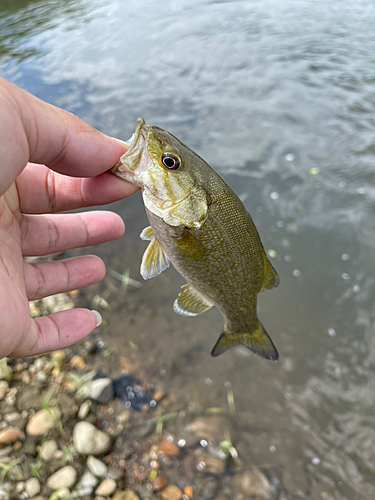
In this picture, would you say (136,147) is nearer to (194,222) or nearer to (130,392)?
(194,222)

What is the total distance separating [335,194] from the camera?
597cm

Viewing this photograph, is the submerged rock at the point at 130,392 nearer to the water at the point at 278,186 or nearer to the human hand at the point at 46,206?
the water at the point at 278,186

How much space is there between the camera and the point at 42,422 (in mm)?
3416

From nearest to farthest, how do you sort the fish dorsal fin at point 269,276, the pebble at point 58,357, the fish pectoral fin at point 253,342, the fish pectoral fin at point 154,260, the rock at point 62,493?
the fish pectoral fin at point 154,260
the fish dorsal fin at point 269,276
the fish pectoral fin at point 253,342
the rock at point 62,493
the pebble at point 58,357

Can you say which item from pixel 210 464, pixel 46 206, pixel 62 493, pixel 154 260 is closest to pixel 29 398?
pixel 62 493

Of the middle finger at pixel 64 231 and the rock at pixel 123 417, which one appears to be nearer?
the middle finger at pixel 64 231

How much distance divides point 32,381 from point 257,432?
2.64 metres

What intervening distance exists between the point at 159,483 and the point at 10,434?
154 centimetres

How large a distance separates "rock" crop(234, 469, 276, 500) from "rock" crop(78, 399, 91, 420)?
1712 mm

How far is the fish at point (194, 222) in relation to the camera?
2.08 meters

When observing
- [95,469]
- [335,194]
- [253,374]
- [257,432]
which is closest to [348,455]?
[257,432]

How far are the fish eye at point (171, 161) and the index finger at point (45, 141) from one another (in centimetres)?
32

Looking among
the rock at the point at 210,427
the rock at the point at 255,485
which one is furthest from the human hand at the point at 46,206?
the rock at the point at 255,485

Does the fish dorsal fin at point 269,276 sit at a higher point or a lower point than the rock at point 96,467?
higher
